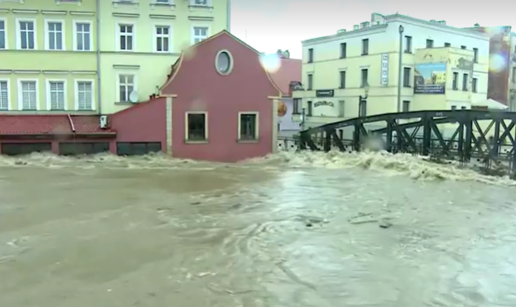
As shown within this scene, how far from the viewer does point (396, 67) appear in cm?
4072

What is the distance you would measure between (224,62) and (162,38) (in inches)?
154

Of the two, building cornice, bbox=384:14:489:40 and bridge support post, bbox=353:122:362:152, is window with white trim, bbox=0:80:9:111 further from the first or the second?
building cornice, bbox=384:14:489:40

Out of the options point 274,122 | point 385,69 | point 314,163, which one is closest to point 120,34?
point 274,122

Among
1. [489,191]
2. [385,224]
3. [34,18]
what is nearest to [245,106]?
[34,18]

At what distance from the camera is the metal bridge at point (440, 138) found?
22828 millimetres

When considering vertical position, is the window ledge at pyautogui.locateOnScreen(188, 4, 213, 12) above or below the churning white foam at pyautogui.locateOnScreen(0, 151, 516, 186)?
above

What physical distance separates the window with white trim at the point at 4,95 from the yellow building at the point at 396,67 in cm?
2364

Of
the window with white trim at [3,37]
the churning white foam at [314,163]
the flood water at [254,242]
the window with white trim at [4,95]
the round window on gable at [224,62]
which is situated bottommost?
the flood water at [254,242]

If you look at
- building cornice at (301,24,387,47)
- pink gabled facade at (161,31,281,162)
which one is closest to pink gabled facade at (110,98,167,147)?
pink gabled facade at (161,31,281,162)

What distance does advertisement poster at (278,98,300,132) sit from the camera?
50569 mm

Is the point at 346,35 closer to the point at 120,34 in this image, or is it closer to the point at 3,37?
the point at 120,34

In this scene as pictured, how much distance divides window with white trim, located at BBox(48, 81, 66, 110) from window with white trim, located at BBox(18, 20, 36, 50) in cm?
213

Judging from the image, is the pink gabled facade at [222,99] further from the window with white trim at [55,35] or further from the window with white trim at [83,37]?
the window with white trim at [55,35]

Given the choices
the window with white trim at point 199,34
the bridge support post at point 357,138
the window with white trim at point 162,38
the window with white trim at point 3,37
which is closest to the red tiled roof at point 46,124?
the window with white trim at point 3,37
